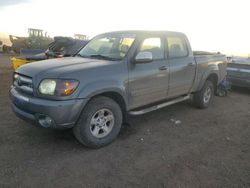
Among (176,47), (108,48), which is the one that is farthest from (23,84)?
(176,47)

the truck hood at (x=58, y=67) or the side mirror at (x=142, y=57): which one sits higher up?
the side mirror at (x=142, y=57)

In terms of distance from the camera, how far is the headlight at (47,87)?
3.62m

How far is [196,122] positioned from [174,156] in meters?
1.87

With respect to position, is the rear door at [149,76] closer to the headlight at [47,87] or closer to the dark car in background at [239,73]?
the headlight at [47,87]

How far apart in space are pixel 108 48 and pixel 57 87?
1.64 m

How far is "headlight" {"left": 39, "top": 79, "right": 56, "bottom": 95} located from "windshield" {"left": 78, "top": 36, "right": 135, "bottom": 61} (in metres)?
1.26

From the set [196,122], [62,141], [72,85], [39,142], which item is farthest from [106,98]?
[196,122]

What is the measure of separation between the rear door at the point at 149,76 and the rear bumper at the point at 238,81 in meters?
4.72

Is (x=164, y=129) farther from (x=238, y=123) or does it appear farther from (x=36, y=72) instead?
(x=36, y=72)

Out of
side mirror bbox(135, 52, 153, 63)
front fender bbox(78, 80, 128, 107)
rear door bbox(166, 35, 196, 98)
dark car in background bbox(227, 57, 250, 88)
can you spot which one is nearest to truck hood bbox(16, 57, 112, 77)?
front fender bbox(78, 80, 128, 107)

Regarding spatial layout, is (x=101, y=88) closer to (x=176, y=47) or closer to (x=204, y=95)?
(x=176, y=47)

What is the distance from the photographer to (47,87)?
12.0 feet

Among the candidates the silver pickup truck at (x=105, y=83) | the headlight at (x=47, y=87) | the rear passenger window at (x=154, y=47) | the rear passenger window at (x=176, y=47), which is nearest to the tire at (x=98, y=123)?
the silver pickup truck at (x=105, y=83)

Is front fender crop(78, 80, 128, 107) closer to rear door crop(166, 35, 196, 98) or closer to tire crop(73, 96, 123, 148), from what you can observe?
tire crop(73, 96, 123, 148)
